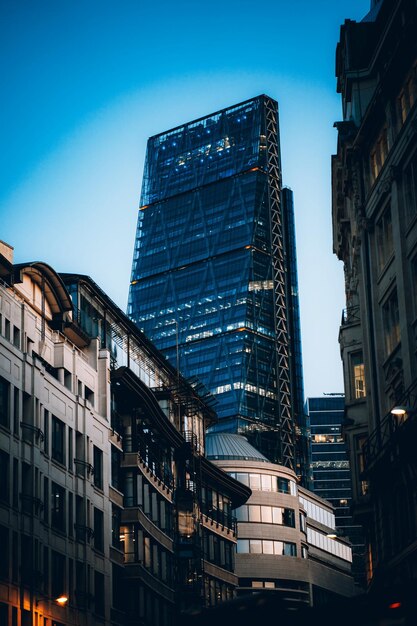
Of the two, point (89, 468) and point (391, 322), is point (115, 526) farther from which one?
point (391, 322)

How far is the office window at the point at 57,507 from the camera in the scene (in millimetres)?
69750

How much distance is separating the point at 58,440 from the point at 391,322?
24.6m

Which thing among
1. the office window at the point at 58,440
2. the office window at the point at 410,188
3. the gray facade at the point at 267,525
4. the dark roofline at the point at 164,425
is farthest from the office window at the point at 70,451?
the gray facade at the point at 267,525

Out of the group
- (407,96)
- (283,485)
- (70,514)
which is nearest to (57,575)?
(70,514)

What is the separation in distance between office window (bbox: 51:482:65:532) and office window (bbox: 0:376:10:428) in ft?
25.7

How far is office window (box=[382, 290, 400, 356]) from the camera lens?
56.8 meters

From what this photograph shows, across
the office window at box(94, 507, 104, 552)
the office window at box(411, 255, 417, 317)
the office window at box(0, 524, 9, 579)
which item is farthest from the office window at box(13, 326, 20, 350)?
the office window at box(411, 255, 417, 317)

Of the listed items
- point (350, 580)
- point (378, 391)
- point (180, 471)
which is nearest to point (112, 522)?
point (180, 471)

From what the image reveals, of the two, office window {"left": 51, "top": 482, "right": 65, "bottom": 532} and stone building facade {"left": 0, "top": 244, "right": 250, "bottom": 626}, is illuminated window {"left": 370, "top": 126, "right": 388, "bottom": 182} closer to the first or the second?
stone building facade {"left": 0, "top": 244, "right": 250, "bottom": 626}

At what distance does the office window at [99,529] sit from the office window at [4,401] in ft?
50.8

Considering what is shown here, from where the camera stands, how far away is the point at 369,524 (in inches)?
2463

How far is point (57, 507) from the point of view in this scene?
70.7 m

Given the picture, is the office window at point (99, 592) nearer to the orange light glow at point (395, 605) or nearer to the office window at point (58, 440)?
the office window at point (58, 440)

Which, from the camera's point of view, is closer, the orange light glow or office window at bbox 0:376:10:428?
the orange light glow
